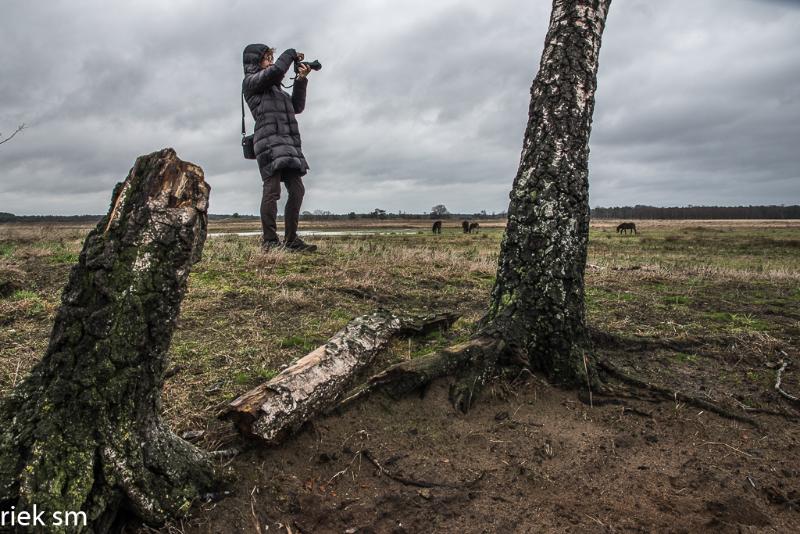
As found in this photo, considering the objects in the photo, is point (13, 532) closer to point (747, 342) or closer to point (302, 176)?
point (747, 342)

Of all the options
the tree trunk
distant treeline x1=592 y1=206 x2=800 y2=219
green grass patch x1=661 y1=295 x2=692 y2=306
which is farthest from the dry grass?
distant treeline x1=592 y1=206 x2=800 y2=219

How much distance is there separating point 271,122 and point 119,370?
7.28 metres

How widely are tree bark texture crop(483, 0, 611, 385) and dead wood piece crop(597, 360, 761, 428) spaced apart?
0.72 ft

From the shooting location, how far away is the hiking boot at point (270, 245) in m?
8.63

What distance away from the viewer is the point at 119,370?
6.77ft

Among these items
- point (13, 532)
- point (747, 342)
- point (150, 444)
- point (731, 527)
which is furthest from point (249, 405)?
point (747, 342)

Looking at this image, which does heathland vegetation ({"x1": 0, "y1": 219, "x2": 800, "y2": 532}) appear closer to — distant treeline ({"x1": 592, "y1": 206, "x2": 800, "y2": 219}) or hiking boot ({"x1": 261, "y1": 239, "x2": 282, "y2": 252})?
hiking boot ({"x1": 261, "y1": 239, "x2": 282, "y2": 252})

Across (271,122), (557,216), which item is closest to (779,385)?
(557,216)

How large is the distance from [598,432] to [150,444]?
2.54 m

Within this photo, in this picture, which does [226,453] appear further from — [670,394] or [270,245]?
[270,245]

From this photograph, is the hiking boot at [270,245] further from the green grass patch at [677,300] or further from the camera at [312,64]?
the green grass patch at [677,300]

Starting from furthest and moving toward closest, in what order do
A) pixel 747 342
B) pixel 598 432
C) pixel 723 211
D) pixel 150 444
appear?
1. pixel 723 211
2. pixel 747 342
3. pixel 598 432
4. pixel 150 444

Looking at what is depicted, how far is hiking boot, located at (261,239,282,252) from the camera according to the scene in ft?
28.3

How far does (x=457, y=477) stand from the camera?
104 inches
